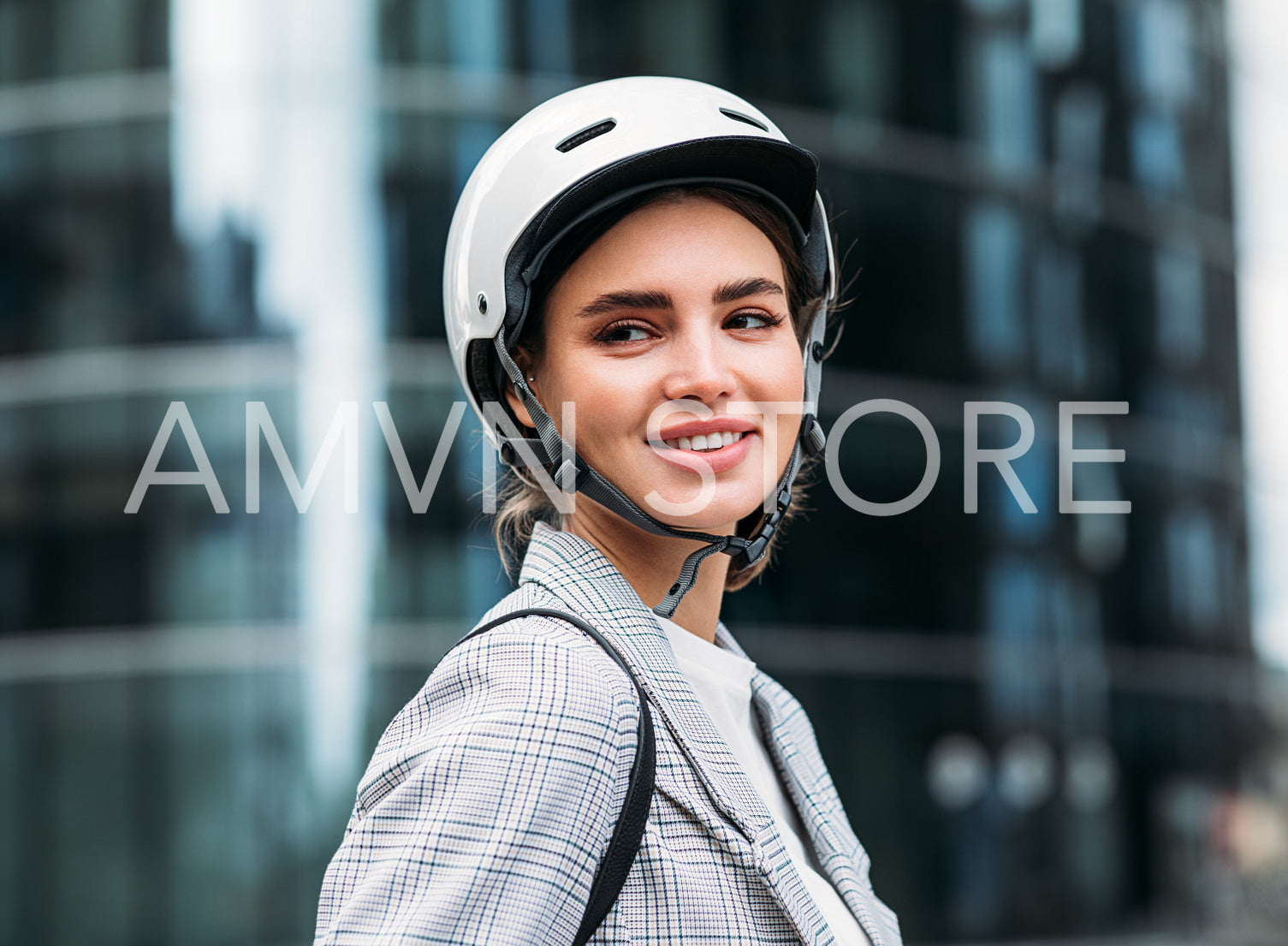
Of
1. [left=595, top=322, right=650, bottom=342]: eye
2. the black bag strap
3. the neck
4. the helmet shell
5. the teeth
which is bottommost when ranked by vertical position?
the black bag strap

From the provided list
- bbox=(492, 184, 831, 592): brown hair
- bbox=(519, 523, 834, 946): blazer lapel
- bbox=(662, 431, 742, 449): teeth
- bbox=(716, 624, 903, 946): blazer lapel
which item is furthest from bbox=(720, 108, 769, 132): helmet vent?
bbox=(716, 624, 903, 946): blazer lapel

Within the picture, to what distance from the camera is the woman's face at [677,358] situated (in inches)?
81.8

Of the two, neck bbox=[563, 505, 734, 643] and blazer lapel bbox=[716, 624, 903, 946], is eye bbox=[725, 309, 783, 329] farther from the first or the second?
blazer lapel bbox=[716, 624, 903, 946]

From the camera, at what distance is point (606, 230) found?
2.15m

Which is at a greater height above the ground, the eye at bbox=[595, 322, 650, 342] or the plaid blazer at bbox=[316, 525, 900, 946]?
the eye at bbox=[595, 322, 650, 342]

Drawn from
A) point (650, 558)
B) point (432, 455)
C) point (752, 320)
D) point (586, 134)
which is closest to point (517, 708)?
point (650, 558)

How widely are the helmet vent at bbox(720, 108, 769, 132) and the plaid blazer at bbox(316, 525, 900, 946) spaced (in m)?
0.85

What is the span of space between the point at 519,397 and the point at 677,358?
349mm

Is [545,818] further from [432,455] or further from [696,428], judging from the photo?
[432,455]

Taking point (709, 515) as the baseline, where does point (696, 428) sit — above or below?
above

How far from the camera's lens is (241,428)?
13.9 metres

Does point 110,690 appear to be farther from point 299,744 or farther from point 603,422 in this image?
point 603,422

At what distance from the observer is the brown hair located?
2156mm

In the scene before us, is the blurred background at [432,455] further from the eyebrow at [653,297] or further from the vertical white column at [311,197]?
the eyebrow at [653,297]
